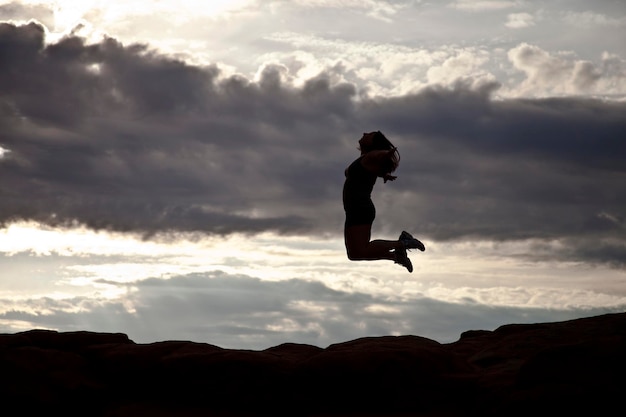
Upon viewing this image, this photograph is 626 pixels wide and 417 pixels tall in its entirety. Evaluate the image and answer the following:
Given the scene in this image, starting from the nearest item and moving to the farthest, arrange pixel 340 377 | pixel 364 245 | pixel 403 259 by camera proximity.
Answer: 1. pixel 340 377
2. pixel 364 245
3. pixel 403 259

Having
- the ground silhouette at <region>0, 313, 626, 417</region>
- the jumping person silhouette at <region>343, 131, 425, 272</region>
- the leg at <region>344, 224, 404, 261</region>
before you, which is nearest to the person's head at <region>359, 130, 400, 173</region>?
the jumping person silhouette at <region>343, 131, 425, 272</region>

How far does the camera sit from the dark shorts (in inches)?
673

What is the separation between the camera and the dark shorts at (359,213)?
17094 mm

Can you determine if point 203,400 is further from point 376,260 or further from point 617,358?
point 617,358

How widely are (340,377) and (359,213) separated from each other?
12.2ft

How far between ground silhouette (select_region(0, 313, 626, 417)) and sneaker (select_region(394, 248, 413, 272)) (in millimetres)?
1703

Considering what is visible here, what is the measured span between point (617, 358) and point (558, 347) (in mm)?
994

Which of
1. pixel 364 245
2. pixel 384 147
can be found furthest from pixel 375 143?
pixel 364 245

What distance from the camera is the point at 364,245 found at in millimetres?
17297

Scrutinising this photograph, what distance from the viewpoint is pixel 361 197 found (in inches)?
672

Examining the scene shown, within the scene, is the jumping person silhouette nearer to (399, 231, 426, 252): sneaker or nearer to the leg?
the leg

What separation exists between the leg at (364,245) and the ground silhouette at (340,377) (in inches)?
75.4

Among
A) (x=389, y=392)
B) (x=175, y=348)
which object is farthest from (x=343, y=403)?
(x=175, y=348)

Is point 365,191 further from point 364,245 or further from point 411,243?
point 411,243
